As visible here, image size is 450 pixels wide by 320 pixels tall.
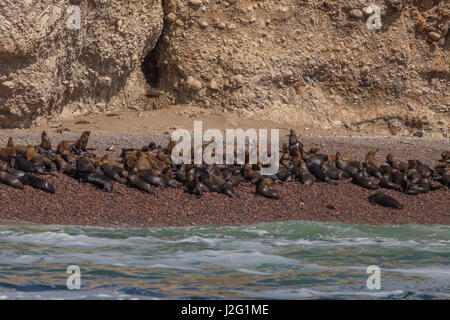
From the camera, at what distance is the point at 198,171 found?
1064 cm

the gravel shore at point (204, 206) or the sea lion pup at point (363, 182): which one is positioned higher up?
the sea lion pup at point (363, 182)

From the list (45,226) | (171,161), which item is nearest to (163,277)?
(45,226)

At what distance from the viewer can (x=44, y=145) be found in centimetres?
1152

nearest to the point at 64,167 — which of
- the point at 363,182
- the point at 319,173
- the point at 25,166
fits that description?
the point at 25,166

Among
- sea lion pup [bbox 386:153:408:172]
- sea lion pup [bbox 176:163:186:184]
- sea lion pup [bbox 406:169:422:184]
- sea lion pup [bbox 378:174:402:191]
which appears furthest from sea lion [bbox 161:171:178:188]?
sea lion pup [bbox 386:153:408:172]

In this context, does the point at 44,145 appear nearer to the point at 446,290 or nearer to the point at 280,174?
the point at 280,174

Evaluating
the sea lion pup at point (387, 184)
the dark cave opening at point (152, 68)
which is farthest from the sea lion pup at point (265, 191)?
the dark cave opening at point (152, 68)

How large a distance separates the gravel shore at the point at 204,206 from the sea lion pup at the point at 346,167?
0.35 m

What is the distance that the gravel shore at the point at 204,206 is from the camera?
30.6 feet

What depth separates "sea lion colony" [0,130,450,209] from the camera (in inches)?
404

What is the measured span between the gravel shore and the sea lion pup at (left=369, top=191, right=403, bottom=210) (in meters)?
0.09

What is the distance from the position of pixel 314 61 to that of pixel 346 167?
708 cm

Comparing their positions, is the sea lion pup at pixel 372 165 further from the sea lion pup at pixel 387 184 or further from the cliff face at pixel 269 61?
the cliff face at pixel 269 61

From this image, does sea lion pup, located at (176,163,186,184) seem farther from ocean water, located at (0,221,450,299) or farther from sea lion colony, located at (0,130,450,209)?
ocean water, located at (0,221,450,299)
